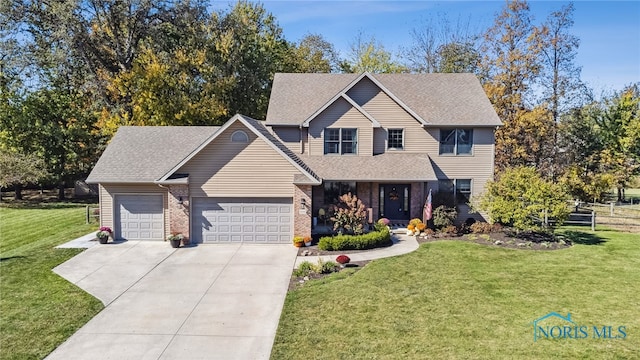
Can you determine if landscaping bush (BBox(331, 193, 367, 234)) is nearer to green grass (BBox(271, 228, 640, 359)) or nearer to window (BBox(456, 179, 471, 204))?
green grass (BBox(271, 228, 640, 359))

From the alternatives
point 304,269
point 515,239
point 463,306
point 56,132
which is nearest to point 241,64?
point 56,132

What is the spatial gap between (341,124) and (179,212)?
31.2 ft

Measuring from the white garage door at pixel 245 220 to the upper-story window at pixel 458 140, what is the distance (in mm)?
9731

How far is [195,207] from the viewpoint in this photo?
20000mm

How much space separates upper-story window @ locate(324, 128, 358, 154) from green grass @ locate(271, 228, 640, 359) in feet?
24.4

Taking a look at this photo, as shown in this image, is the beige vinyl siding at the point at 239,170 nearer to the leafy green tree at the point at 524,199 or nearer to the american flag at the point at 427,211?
the american flag at the point at 427,211

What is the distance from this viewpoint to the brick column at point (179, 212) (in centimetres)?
1959

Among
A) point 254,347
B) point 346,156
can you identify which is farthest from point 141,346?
point 346,156

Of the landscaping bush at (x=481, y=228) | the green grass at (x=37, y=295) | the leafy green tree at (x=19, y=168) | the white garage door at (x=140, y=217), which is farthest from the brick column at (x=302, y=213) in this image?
the leafy green tree at (x=19, y=168)

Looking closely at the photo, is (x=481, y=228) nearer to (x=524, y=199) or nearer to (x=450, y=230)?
(x=450, y=230)

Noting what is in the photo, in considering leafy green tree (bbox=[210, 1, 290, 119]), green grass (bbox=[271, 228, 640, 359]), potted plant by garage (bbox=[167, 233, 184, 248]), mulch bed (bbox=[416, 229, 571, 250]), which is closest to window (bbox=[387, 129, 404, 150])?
mulch bed (bbox=[416, 229, 571, 250])

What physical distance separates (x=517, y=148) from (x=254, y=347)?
89.7 feet

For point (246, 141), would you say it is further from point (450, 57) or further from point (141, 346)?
point (450, 57)

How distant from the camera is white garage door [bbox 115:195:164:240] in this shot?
66.9 feet
